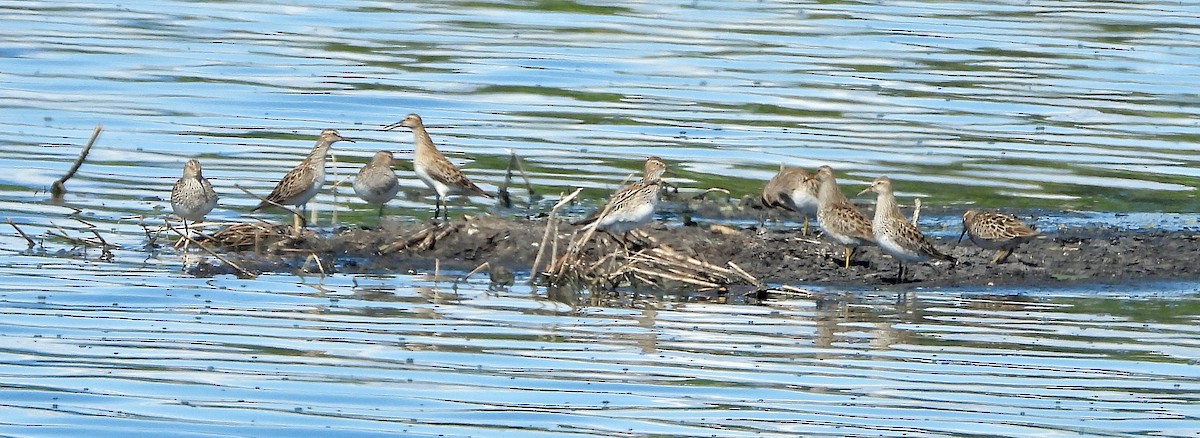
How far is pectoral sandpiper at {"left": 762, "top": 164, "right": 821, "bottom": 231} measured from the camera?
17750mm

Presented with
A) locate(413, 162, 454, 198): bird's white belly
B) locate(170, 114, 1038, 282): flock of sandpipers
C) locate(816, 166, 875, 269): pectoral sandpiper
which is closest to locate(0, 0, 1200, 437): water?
locate(413, 162, 454, 198): bird's white belly

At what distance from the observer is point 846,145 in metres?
23.6

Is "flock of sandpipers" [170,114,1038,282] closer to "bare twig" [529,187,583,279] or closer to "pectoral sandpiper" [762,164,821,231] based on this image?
"pectoral sandpiper" [762,164,821,231]

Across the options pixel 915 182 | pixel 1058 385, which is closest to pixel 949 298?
pixel 1058 385

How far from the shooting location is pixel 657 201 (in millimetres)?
17078

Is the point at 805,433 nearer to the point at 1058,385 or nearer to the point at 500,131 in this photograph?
the point at 1058,385

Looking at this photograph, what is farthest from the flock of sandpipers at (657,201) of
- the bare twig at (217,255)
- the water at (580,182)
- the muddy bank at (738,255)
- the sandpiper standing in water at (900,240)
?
the bare twig at (217,255)

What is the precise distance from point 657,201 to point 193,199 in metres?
3.41

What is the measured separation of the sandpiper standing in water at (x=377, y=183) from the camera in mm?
18422

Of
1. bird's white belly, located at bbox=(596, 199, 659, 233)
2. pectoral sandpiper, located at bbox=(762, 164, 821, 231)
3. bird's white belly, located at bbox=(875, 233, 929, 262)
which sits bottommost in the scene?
bird's white belly, located at bbox=(875, 233, 929, 262)

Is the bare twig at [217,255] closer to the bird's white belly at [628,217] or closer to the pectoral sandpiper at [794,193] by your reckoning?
the bird's white belly at [628,217]

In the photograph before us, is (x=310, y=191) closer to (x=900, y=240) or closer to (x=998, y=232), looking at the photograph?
(x=900, y=240)

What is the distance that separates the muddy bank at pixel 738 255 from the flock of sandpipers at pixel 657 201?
183 millimetres

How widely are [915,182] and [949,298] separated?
6091mm
